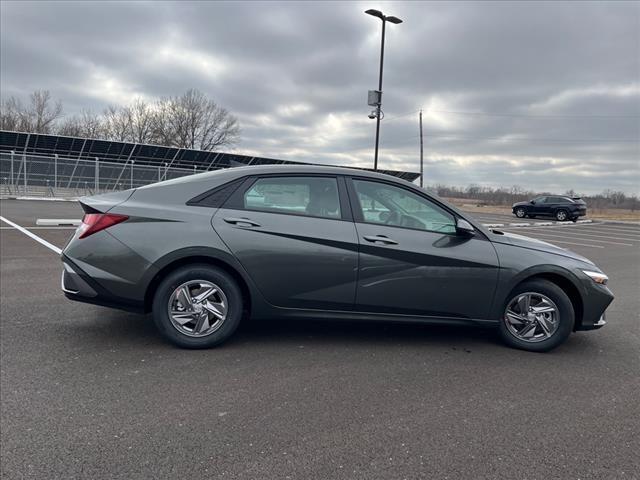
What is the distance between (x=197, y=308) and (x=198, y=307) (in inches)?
0.5

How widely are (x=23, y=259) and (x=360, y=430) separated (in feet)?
24.2

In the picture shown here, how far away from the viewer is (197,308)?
12.7 ft

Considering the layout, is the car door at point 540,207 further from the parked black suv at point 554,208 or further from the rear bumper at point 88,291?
the rear bumper at point 88,291

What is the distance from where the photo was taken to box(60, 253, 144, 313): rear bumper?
385 centimetres

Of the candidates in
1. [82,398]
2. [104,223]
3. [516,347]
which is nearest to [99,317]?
[104,223]

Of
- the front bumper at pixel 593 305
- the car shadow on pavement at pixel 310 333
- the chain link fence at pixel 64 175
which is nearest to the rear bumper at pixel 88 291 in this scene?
the car shadow on pavement at pixel 310 333

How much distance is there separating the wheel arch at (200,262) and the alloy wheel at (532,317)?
2.33 metres

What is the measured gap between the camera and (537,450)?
2637mm

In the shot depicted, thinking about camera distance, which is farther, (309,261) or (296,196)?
(296,196)

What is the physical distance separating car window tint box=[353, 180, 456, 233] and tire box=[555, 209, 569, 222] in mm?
30011

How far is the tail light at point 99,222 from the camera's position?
387 centimetres

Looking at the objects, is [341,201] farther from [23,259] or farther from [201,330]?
[23,259]

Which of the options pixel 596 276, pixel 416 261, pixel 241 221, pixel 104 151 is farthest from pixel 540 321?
pixel 104 151

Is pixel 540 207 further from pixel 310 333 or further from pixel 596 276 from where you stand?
pixel 310 333
